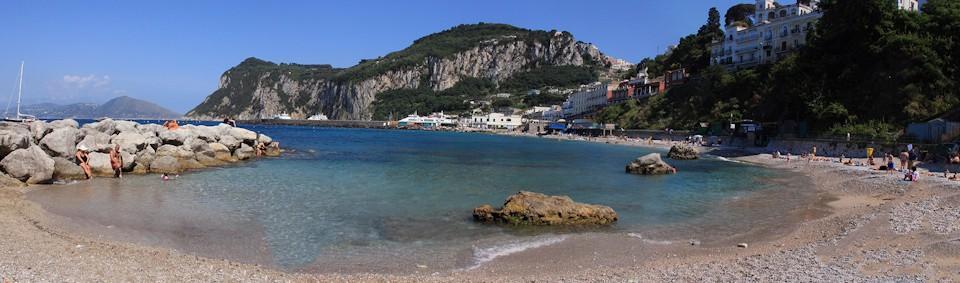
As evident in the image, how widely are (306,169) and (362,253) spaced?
2233 centimetres

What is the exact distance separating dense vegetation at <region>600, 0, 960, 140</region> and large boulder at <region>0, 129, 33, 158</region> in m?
50.7

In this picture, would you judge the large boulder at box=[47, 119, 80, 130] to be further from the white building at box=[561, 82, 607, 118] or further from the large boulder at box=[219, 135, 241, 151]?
the white building at box=[561, 82, 607, 118]

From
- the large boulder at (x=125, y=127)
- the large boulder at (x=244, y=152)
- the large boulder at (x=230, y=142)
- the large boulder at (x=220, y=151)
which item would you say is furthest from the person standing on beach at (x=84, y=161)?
the large boulder at (x=230, y=142)

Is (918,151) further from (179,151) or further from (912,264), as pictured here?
(179,151)

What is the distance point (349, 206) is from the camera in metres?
19.2

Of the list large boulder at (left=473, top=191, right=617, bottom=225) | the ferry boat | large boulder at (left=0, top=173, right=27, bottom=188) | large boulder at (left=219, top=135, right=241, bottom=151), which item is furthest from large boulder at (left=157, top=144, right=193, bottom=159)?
the ferry boat

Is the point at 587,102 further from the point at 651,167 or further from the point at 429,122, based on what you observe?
the point at 651,167

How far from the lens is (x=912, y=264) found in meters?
10.4

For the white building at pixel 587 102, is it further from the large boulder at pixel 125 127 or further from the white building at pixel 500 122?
the large boulder at pixel 125 127

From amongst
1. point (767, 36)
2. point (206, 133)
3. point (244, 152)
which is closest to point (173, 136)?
point (206, 133)

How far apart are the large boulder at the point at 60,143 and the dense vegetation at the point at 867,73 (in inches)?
1962

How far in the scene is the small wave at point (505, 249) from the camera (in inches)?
479

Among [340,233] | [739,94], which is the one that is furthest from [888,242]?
[739,94]

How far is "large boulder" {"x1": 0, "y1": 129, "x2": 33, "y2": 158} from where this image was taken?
21328 millimetres
